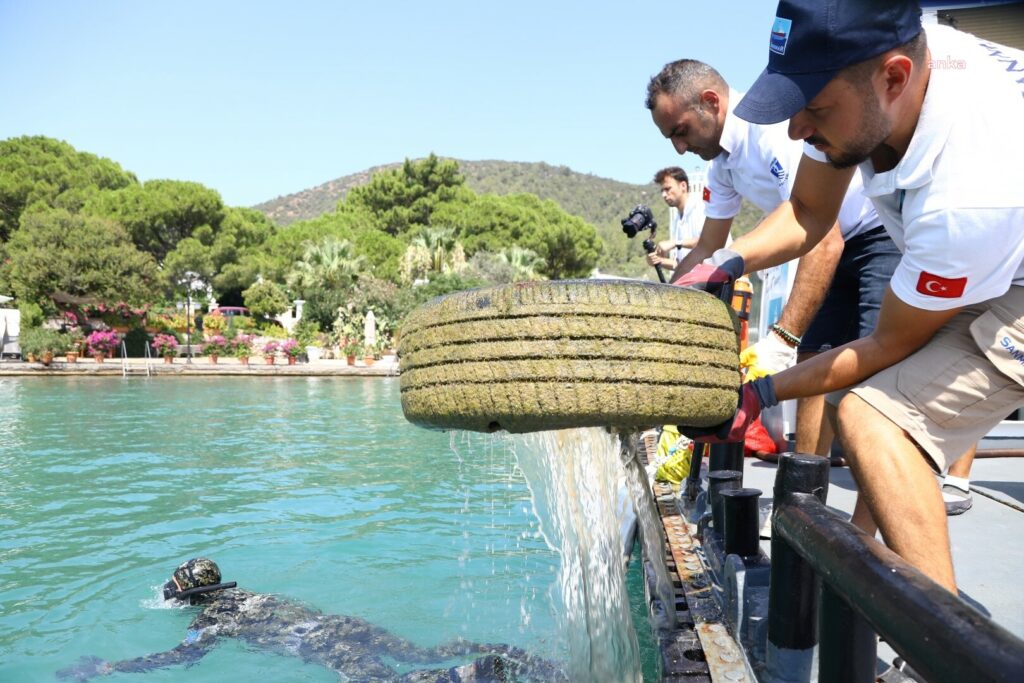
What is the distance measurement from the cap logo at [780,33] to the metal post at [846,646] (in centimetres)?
116

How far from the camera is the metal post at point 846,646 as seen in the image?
1.32m

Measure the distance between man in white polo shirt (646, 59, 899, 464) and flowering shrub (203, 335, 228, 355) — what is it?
25.6 metres

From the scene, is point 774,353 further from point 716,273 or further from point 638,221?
point 638,221

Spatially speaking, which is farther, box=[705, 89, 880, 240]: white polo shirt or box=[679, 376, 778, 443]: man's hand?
box=[705, 89, 880, 240]: white polo shirt

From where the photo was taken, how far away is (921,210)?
1800 mm

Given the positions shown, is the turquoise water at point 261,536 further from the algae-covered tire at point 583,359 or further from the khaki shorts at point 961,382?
the khaki shorts at point 961,382

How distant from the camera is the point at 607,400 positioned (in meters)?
1.92

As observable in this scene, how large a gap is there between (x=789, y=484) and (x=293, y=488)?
24.3ft

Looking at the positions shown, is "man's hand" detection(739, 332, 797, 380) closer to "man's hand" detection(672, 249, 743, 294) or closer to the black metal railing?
"man's hand" detection(672, 249, 743, 294)

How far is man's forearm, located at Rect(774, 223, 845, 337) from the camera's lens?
3.26m

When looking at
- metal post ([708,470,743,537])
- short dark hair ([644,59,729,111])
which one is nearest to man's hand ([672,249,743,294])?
metal post ([708,470,743,537])

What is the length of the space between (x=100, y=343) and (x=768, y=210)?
26502mm

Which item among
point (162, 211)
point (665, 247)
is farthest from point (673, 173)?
point (162, 211)

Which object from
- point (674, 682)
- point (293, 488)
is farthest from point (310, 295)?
point (674, 682)
